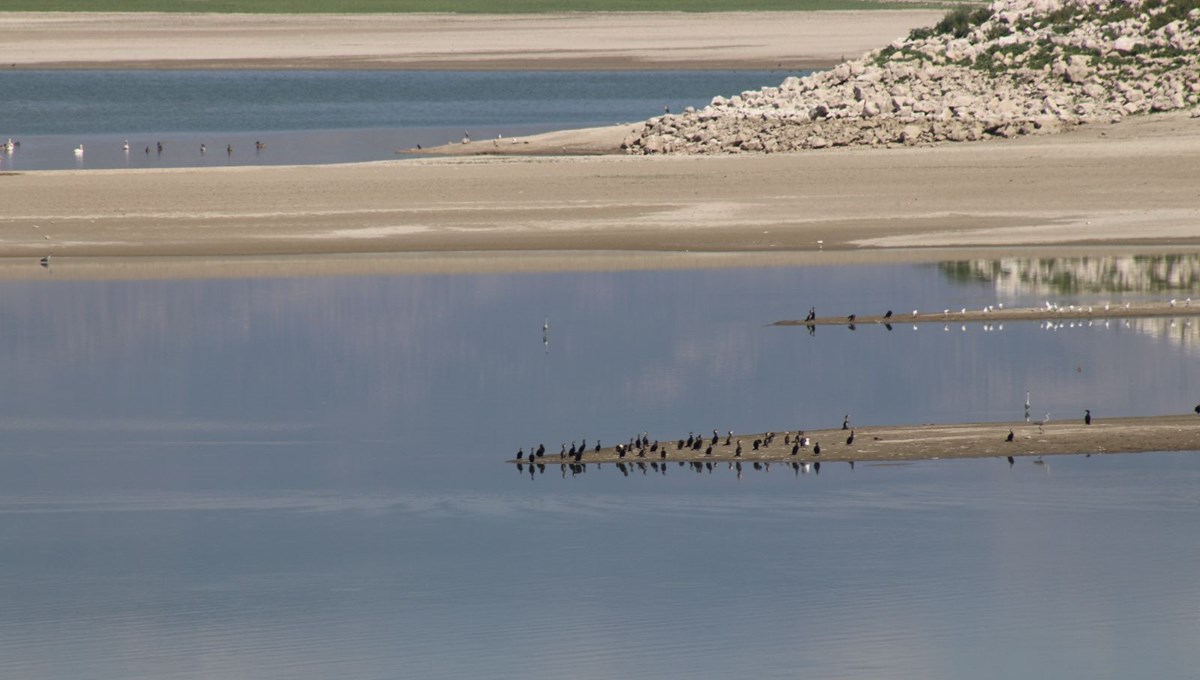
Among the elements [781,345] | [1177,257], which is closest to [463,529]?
[781,345]

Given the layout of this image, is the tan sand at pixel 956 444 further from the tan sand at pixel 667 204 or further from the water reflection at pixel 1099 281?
the tan sand at pixel 667 204

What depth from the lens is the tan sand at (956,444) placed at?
27047mm

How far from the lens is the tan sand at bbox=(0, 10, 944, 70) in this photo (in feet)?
331

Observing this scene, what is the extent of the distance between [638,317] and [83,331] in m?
10.1

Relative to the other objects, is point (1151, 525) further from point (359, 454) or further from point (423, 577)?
point (359, 454)

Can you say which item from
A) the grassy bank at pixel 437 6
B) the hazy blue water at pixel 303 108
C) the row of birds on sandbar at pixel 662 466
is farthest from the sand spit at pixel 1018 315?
the grassy bank at pixel 437 6

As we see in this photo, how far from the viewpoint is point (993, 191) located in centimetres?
5012

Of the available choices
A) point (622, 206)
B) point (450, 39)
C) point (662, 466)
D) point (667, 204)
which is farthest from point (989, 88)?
point (450, 39)

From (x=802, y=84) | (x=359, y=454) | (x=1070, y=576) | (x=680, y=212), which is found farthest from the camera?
(x=802, y=84)

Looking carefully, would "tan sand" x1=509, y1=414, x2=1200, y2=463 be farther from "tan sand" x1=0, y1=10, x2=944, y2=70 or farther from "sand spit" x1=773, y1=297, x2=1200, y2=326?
"tan sand" x1=0, y1=10, x2=944, y2=70

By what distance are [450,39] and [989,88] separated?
57682 millimetres

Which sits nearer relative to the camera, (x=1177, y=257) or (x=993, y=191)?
(x=1177, y=257)

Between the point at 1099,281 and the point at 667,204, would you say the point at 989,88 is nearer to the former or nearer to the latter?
the point at 667,204

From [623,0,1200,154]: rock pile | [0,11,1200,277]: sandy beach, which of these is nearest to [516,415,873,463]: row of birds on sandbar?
[0,11,1200,277]: sandy beach
